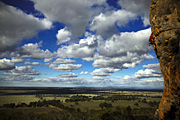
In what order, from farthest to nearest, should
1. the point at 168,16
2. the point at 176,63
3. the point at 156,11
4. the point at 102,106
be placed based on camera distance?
the point at 102,106 → the point at 156,11 → the point at 168,16 → the point at 176,63

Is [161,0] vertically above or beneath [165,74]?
above

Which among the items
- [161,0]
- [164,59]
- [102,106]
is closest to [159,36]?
[164,59]

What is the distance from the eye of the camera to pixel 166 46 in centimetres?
1345

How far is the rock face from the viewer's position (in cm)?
1278

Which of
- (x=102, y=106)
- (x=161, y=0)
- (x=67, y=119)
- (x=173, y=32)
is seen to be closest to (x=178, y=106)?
(x=173, y=32)

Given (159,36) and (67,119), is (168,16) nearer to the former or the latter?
(159,36)

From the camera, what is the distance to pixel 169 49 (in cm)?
1324

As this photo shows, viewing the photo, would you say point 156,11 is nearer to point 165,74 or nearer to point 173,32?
point 173,32

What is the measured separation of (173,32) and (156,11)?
3.43 meters

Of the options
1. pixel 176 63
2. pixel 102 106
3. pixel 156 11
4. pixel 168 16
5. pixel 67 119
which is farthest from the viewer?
pixel 102 106

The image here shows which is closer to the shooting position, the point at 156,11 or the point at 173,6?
the point at 173,6

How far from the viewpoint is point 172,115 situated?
43.5ft

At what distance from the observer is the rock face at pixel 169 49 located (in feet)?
41.9

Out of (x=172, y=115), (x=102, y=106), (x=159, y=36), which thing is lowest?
(x=102, y=106)
